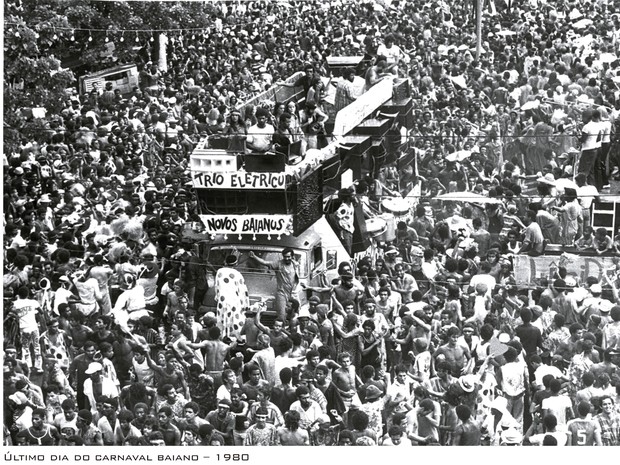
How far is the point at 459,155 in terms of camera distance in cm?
1983

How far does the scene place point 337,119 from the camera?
20.1 m

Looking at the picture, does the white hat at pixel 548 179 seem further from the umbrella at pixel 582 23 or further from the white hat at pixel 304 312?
the umbrella at pixel 582 23

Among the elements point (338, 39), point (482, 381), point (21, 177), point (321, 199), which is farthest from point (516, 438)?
point (338, 39)

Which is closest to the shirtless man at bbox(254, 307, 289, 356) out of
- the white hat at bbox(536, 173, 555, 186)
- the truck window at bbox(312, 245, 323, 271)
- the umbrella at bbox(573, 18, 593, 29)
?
the truck window at bbox(312, 245, 323, 271)

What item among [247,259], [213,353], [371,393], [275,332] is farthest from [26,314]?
[371,393]

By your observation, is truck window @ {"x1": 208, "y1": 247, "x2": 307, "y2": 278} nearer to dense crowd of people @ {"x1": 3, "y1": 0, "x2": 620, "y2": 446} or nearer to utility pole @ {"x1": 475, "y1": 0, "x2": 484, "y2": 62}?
dense crowd of people @ {"x1": 3, "y1": 0, "x2": 620, "y2": 446}

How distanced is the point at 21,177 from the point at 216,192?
8.80ft

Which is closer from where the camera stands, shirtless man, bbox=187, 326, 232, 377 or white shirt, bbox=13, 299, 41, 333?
shirtless man, bbox=187, 326, 232, 377

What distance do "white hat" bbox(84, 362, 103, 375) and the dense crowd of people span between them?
3 centimetres

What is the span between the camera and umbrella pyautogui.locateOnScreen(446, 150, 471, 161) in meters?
19.8

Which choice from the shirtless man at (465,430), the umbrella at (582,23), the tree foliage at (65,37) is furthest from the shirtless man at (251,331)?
the umbrella at (582,23)

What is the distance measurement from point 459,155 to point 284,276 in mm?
3509

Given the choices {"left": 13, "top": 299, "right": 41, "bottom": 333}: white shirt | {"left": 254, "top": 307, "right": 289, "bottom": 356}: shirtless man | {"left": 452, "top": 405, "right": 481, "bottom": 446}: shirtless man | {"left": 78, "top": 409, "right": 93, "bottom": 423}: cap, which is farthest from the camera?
{"left": 13, "top": 299, "right": 41, "bottom": 333}: white shirt

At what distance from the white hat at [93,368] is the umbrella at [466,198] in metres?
4.84
